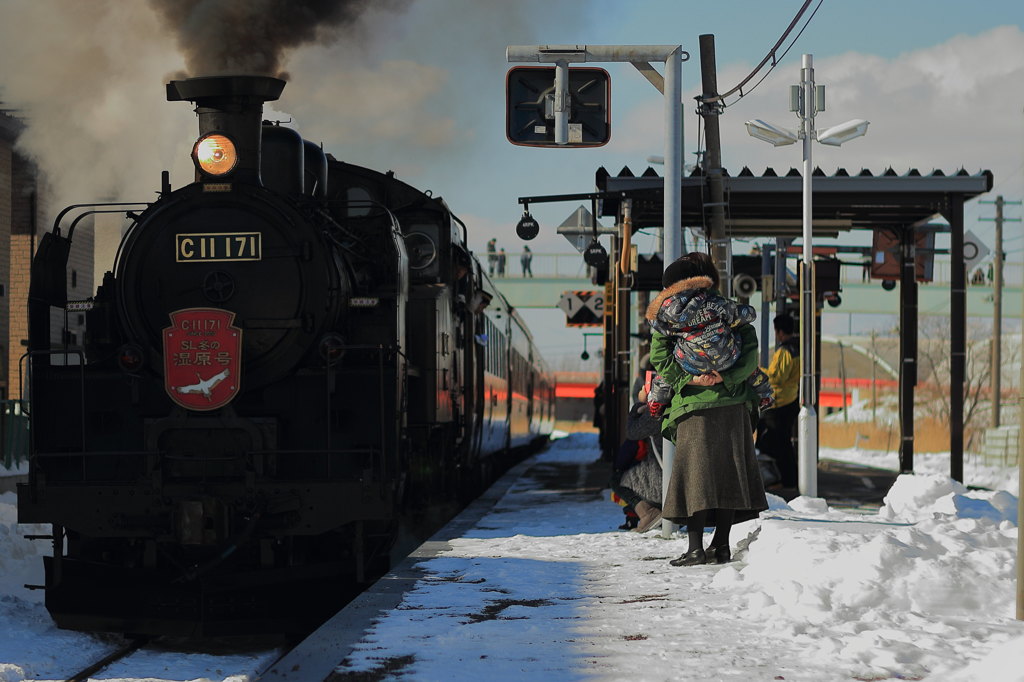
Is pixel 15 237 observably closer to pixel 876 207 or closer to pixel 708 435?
pixel 876 207

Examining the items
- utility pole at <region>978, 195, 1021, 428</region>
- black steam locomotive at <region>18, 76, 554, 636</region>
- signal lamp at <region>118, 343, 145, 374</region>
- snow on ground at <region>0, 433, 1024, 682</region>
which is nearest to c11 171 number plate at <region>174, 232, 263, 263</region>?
black steam locomotive at <region>18, 76, 554, 636</region>

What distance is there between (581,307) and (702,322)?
17.2 m

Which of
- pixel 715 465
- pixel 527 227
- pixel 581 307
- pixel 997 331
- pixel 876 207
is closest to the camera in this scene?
pixel 715 465

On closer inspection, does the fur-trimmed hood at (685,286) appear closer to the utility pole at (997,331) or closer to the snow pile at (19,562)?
the snow pile at (19,562)

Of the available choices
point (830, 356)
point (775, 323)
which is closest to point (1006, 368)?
point (830, 356)

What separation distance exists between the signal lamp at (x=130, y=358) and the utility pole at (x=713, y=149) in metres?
8.95

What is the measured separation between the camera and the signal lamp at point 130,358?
877 cm

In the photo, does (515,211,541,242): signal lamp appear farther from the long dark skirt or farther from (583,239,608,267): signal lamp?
the long dark skirt

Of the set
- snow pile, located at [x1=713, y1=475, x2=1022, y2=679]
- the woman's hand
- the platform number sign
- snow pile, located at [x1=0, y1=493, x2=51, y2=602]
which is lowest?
snow pile, located at [x1=0, y1=493, x2=51, y2=602]

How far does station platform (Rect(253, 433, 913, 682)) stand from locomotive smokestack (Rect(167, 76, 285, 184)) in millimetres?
2943

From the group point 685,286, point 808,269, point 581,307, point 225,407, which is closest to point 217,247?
point 225,407

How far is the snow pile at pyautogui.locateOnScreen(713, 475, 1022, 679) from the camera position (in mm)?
5160

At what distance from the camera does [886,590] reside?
614 centimetres

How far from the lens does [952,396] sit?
17.2 m
